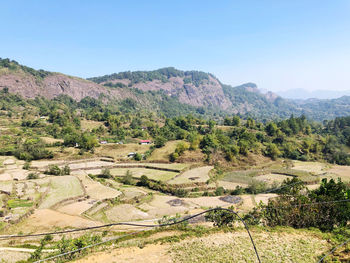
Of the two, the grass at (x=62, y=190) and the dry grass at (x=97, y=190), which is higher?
the grass at (x=62, y=190)

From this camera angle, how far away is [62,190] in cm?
2980

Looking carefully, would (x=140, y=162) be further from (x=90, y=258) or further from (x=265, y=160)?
(x=90, y=258)

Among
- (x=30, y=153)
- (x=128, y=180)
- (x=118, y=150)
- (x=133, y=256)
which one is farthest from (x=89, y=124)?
(x=133, y=256)

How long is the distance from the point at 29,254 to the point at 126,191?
1601 centimetres

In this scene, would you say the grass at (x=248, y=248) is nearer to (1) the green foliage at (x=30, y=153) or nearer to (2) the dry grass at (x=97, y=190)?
(2) the dry grass at (x=97, y=190)

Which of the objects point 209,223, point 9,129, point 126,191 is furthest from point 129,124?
point 209,223

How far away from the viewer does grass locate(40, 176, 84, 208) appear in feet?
86.4

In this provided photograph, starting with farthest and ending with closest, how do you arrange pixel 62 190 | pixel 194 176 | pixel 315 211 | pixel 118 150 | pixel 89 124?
pixel 89 124, pixel 118 150, pixel 194 176, pixel 62 190, pixel 315 211

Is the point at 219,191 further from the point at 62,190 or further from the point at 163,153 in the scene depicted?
the point at 163,153

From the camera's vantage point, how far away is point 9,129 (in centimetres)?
6538

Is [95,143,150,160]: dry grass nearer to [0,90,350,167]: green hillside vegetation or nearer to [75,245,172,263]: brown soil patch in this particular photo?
[0,90,350,167]: green hillside vegetation

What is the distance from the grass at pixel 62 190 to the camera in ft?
86.4

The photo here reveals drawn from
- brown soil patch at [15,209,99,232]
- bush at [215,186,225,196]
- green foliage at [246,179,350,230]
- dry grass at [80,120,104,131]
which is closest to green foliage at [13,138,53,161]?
brown soil patch at [15,209,99,232]

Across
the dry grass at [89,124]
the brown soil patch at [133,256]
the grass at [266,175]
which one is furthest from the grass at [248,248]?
the dry grass at [89,124]
